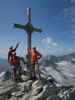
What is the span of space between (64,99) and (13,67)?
20.6 feet

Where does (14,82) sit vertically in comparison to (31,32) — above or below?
below

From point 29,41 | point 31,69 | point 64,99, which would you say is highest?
point 29,41

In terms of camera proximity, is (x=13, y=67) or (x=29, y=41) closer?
(x=13, y=67)

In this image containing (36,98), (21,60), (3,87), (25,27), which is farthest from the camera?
(25,27)

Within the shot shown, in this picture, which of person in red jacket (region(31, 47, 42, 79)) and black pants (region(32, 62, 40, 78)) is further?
black pants (region(32, 62, 40, 78))

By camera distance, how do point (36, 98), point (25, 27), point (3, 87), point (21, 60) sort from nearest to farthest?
point (36, 98)
point (3, 87)
point (21, 60)
point (25, 27)

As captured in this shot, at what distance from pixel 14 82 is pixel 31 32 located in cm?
628

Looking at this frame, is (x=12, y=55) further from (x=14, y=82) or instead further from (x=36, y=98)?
(x=36, y=98)

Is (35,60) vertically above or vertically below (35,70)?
above

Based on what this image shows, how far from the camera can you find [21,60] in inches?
966

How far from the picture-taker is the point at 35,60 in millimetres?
23438

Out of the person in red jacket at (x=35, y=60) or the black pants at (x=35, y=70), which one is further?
the black pants at (x=35, y=70)

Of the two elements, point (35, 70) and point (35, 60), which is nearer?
point (35, 60)

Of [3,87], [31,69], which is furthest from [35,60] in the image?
[3,87]
